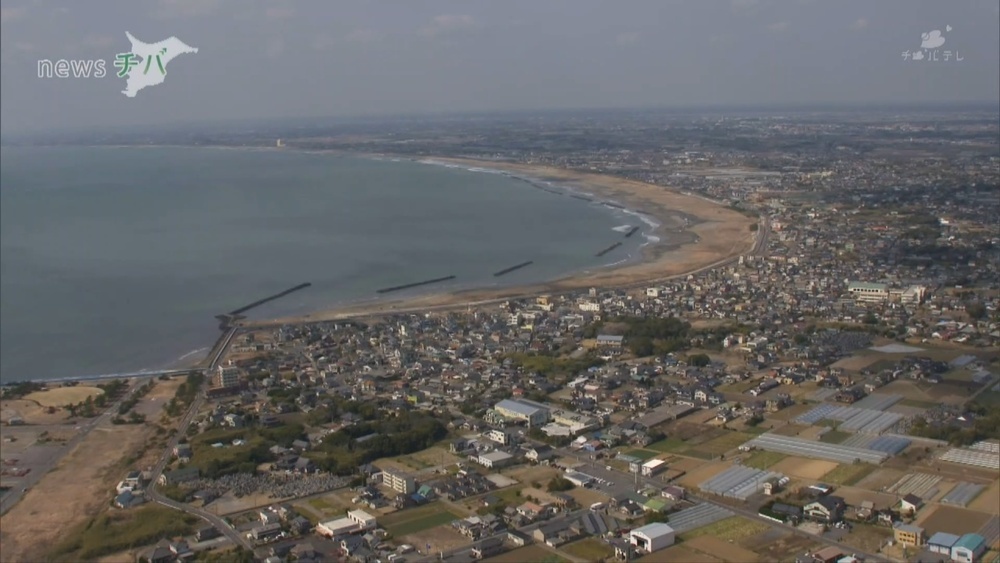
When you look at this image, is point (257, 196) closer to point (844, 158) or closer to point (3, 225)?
point (3, 225)

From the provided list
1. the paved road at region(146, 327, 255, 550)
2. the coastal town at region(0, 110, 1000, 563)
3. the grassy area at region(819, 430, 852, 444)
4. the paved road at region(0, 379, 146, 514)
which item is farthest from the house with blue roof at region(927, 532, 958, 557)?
the paved road at region(0, 379, 146, 514)

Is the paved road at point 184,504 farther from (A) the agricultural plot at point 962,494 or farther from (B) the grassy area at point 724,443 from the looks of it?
(A) the agricultural plot at point 962,494

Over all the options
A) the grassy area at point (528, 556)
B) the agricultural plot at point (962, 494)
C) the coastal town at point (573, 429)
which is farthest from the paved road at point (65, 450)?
the agricultural plot at point (962, 494)

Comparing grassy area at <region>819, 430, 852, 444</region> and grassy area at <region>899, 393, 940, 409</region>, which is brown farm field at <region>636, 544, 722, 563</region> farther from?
grassy area at <region>899, 393, 940, 409</region>

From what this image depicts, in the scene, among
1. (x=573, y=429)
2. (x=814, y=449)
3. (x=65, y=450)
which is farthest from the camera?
(x=65, y=450)

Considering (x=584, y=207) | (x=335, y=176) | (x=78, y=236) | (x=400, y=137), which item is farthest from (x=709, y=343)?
(x=400, y=137)

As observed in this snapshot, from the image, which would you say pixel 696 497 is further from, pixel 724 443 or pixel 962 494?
pixel 962 494

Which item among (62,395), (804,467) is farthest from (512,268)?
→ (804,467)
